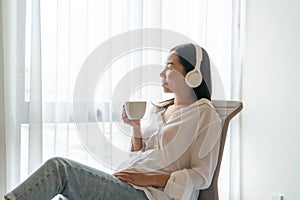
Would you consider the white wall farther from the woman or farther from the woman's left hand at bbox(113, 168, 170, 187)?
the woman's left hand at bbox(113, 168, 170, 187)

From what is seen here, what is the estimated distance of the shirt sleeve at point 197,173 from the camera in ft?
4.40

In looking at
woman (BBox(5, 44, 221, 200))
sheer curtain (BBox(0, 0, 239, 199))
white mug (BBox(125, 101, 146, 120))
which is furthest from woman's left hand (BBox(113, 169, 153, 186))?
sheer curtain (BBox(0, 0, 239, 199))

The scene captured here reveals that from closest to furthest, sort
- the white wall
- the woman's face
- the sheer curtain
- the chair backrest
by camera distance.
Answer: the chair backrest → the woman's face → the sheer curtain → the white wall

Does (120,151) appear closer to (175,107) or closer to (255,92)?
(175,107)

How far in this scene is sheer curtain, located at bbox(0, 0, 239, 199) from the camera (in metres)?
1.81

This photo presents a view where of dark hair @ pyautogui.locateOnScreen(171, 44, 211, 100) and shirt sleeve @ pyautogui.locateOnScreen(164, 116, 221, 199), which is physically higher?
dark hair @ pyautogui.locateOnScreen(171, 44, 211, 100)

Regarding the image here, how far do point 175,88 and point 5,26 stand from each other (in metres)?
0.92

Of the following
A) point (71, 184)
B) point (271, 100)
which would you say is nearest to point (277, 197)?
point (271, 100)

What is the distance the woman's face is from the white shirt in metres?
0.11

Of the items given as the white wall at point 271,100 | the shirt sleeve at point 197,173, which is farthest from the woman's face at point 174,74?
the white wall at point 271,100

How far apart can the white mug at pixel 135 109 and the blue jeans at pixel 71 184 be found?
29cm

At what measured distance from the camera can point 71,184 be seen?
4.09 ft

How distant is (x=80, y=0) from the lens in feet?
6.32

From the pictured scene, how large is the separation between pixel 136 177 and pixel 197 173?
236mm
